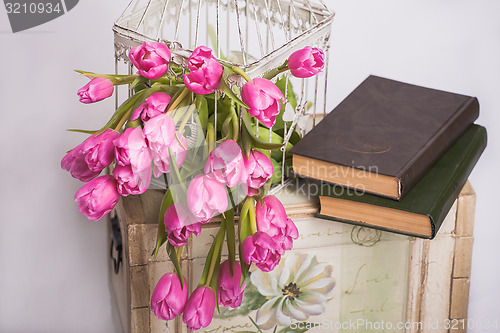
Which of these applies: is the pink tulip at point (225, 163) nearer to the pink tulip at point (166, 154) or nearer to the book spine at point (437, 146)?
the pink tulip at point (166, 154)

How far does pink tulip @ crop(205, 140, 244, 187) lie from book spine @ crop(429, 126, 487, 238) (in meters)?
0.25

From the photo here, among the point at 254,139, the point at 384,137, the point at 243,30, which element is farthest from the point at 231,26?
the point at 254,139

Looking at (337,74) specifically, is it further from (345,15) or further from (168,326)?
(168,326)

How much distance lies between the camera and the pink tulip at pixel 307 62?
2.35ft

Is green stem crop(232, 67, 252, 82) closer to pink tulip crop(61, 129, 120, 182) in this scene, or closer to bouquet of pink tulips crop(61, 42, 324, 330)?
bouquet of pink tulips crop(61, 42, 324, 330)

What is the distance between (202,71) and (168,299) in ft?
0.79

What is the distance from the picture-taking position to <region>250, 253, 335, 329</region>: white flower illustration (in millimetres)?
871

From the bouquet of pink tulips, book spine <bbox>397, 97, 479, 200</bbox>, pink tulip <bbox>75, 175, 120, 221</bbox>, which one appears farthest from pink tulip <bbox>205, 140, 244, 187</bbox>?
book spine <bbox>397, 97, 479, 200</bbox>

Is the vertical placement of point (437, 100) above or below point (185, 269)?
above

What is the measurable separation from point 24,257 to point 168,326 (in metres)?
0.41

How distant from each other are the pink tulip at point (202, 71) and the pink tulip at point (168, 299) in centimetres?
21

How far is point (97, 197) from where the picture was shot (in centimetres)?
69

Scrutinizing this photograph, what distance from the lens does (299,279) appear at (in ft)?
2.90

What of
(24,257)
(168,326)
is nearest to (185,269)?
(168,326)
